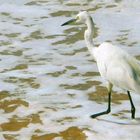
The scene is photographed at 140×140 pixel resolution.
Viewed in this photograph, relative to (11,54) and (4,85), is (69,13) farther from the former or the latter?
(4,85)

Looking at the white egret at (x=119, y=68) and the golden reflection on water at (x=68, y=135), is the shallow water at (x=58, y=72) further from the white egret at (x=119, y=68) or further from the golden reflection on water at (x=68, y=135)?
the white egret at (x=119, y=68)

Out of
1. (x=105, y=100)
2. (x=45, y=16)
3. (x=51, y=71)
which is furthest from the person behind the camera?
(x=45, y=16)

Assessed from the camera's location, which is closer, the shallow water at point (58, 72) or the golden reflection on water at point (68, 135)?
the golden reflection on water at point (68, 135)

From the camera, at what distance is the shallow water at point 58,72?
26.3 ft

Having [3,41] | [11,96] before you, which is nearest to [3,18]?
[3,41]

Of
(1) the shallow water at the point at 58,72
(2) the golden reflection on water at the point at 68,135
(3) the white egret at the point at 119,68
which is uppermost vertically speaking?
(3) the white egret at the point at 119,68

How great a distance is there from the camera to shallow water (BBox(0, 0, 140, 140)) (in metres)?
8.02

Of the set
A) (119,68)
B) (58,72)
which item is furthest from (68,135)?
(58,72)

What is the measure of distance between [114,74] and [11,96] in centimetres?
242

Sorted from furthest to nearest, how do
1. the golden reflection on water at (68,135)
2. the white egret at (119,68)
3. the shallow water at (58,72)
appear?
the shallow water at (58,72), the golden reflection on water at (68,135), the white egret at (119,68)

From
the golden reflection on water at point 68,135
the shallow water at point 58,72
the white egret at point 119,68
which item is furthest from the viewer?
the shallow water at point 58,72

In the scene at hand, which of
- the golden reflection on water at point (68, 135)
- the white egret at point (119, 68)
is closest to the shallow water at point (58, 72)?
the golden reflection on water at point (68, 135)

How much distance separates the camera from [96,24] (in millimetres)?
14227

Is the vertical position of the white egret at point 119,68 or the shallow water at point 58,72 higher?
the white egret at point 119,68
